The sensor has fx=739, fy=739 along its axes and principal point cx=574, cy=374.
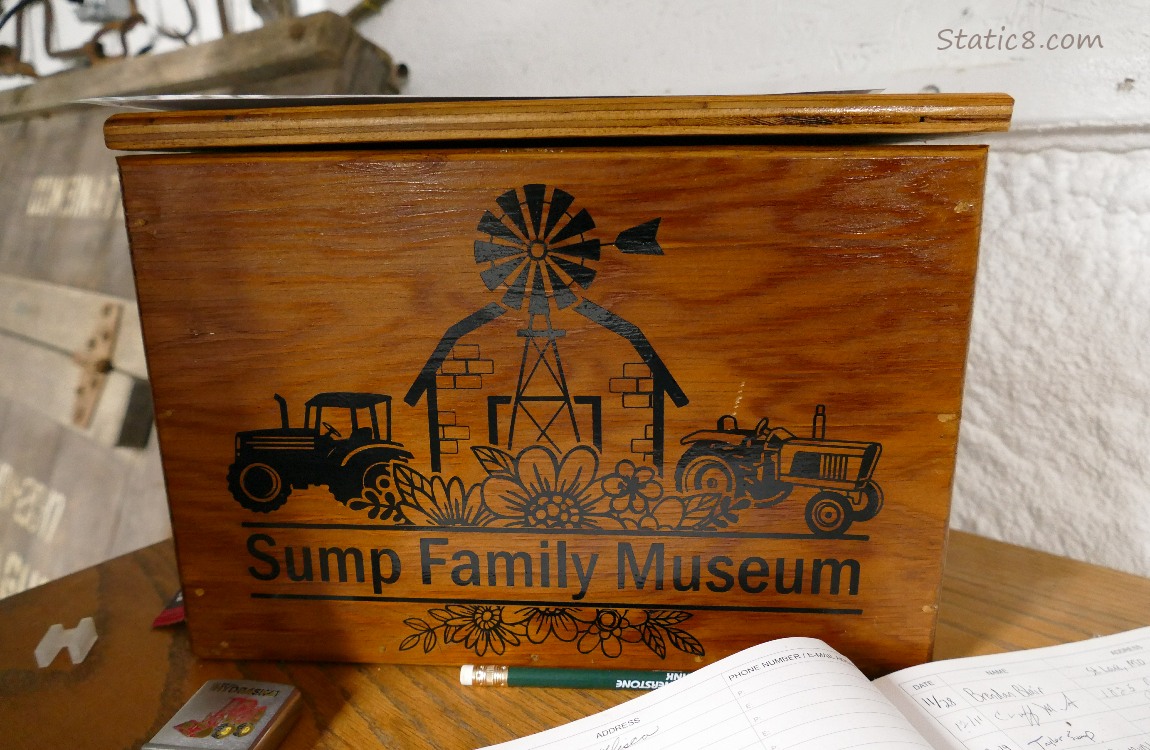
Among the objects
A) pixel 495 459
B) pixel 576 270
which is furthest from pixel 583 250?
pixel 495 459

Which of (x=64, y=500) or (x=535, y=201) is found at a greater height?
(x=535, y=201)

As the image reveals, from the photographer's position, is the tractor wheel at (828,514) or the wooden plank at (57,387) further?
the wooden plank at (57,387)

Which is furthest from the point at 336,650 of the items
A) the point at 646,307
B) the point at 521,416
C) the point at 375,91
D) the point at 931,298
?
the point at 375,91

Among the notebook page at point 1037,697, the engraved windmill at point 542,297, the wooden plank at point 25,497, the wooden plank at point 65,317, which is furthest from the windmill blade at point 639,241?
the wooden plank at point 25,497

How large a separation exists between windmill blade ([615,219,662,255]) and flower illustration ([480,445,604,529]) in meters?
0.13

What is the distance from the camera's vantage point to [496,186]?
A: 458mm

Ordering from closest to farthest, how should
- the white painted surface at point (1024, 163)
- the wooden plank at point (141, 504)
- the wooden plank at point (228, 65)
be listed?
the white painted surface at point (1024, 163), the wooden plank at point (228, 65), the wooden plank at point (141, 504)

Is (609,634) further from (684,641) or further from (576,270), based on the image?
(576,270)

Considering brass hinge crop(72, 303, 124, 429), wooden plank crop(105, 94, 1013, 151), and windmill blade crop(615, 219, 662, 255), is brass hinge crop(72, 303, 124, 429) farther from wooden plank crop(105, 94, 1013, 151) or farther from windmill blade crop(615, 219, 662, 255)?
windmill blade crop(615, 219, 662, 255)

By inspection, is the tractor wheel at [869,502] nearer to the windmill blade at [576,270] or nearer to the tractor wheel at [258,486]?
the windmill blade at [576,270]

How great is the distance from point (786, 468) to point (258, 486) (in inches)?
14.3

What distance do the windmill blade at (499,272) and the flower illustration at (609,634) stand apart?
24 cm

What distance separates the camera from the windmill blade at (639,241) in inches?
18.1

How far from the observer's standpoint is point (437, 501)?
20.1 inches
